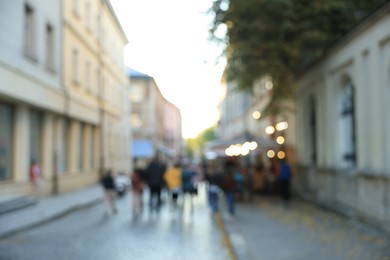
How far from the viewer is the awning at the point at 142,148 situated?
5962cm

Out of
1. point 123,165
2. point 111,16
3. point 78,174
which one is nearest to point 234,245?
point 78,174

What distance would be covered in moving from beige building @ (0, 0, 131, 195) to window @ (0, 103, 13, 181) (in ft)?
0.11

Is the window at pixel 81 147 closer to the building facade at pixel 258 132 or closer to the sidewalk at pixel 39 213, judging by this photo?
the building facade at pixel 258 132

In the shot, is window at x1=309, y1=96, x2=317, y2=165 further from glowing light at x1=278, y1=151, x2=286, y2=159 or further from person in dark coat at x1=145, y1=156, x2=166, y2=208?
person in dark coat at x1=145, y1=156, x2=166, y2=208

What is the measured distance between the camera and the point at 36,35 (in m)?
21.6

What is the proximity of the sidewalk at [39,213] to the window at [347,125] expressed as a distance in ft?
26.5

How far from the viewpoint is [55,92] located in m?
23.9

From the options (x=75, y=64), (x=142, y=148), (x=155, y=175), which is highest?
(x=75, y=64)

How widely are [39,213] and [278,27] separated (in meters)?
8.81

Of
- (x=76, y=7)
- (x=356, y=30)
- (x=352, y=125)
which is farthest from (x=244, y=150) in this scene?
(x=356, y=30)

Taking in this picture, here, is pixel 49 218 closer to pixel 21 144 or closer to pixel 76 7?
pixel 21 144

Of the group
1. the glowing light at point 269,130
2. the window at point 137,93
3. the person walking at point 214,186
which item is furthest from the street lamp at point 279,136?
the window at point 137,93

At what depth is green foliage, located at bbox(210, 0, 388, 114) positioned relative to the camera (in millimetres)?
16562

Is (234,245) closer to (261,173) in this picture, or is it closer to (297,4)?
(297,4)
